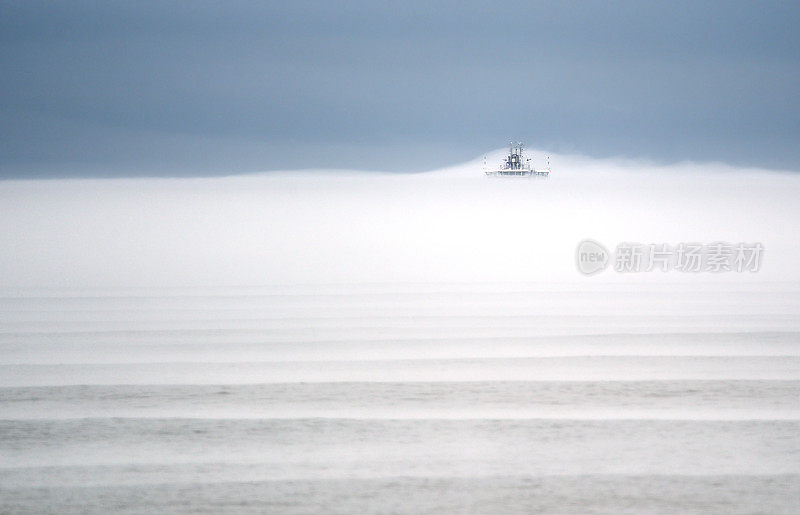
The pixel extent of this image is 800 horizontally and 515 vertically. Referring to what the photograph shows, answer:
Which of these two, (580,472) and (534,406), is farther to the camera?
(534,406)

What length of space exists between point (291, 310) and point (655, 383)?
7.30ft

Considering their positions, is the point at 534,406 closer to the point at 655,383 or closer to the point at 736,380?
the point at 655,383

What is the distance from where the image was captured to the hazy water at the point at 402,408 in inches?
90.1

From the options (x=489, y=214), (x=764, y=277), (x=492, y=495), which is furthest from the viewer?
(x=489, y=214)

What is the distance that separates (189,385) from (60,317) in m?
1.75

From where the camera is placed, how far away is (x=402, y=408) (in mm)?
2975

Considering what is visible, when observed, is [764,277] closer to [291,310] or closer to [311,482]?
[291,310]

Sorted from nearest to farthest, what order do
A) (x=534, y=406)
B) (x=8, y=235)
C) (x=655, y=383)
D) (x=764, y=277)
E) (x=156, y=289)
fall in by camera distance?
(x=534, y=406) < (x=655, y=383) < (x=156, y=289) < (x=764, y=277) < (x=8, y=235)

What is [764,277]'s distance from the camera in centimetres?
615

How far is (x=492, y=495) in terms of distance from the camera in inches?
88.2

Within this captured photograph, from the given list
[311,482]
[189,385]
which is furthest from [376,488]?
[189,385]

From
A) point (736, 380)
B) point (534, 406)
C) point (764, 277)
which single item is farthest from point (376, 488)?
point (764, 277)

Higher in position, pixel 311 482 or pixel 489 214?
pixel 489 214

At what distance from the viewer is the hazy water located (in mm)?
2289
